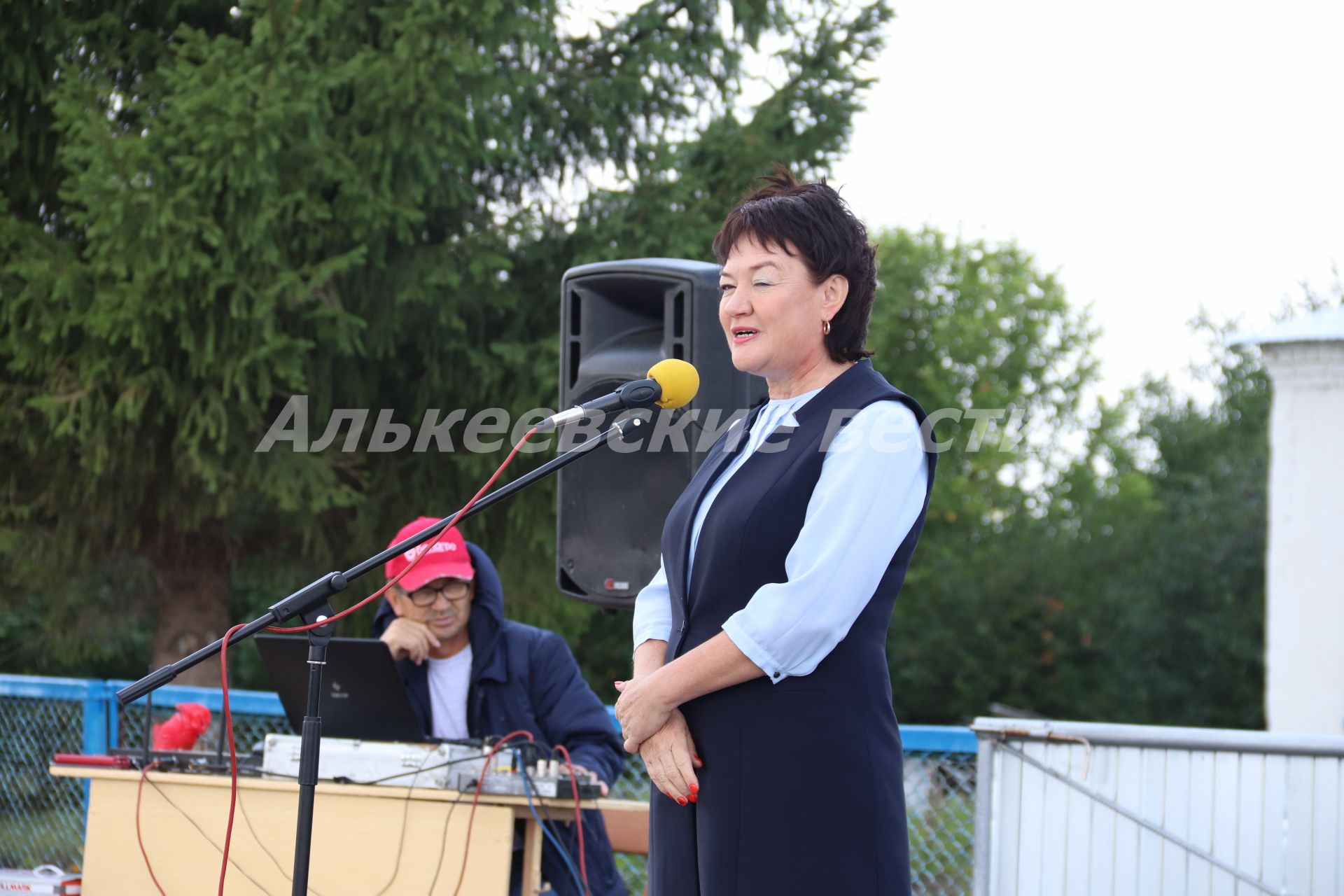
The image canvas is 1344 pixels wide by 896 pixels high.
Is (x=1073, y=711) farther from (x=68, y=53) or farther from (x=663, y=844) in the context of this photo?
(x=663, y=844)

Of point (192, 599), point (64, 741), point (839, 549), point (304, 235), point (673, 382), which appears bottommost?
point (64, 741)

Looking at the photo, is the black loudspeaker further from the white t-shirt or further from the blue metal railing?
the blue metal railing

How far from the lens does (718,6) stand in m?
8.51

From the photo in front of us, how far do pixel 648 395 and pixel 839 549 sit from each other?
0.69 meters

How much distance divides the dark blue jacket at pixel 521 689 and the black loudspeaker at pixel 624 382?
313 mm

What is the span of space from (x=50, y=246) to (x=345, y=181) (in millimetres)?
1612

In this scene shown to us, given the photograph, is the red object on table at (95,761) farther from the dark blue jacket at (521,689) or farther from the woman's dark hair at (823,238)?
the woman's dark hair at (823,238)

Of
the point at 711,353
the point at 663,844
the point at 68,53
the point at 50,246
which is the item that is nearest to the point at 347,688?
the point at 711,353

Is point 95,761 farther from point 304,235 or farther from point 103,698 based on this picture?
point 304,235

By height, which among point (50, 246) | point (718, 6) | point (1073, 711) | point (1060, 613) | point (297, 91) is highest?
point (718, 6)

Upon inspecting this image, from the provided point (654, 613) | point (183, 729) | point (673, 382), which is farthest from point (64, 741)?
point (654, 613)

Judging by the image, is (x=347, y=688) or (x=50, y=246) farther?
(x=50, y=246)

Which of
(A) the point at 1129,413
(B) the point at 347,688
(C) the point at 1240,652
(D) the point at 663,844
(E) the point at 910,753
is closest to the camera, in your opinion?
(D) the point at 663,844

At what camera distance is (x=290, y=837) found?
123 inches
